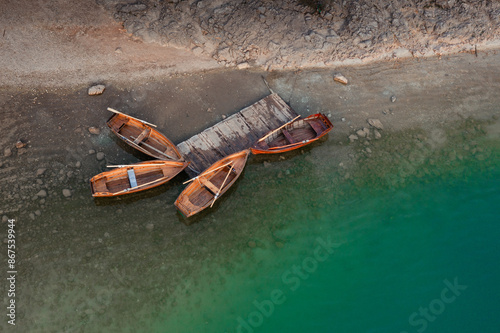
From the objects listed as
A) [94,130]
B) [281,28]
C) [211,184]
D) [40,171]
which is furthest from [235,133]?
[40,171]

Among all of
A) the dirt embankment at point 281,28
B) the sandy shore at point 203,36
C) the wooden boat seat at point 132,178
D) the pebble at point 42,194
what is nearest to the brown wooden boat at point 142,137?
the wooden boat seat at point 132,178

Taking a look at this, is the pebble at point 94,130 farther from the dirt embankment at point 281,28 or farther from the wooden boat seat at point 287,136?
the wooden boat seat at point 287,136

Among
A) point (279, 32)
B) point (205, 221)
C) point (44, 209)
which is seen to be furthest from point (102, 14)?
point (205, 221)

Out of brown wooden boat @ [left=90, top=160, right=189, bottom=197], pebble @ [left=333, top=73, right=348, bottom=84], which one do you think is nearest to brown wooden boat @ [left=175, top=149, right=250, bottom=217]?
brown wooden boat @ [left=90, top=160, right=189, bottom=197]

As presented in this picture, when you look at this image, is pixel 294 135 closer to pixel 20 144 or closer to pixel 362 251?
pixel 362 251

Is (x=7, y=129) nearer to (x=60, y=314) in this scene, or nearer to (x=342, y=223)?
(x=60, y=314)
